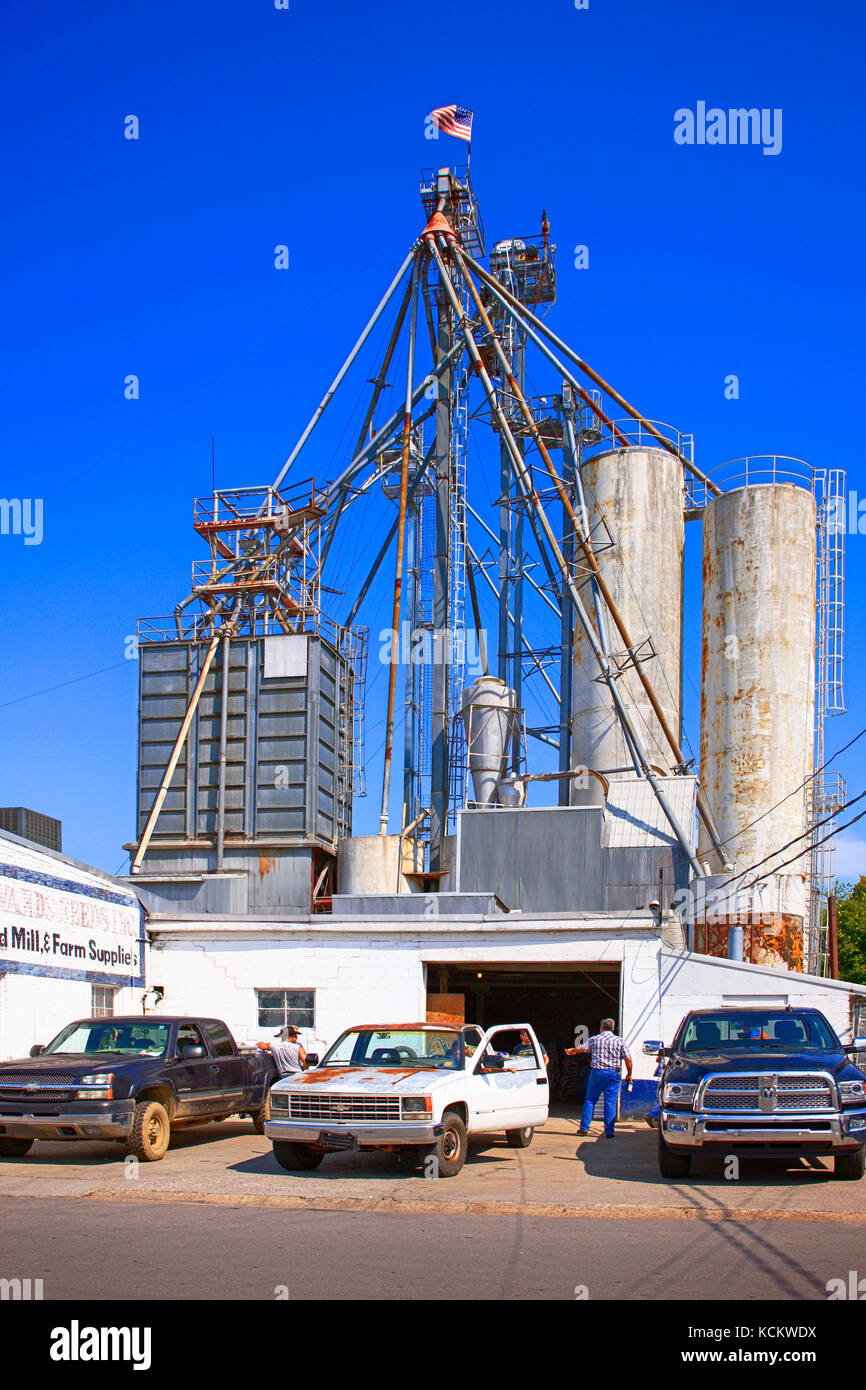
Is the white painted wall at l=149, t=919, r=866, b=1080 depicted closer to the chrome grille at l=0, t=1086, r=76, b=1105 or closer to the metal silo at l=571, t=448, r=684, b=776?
the chrome grille at l=0, t=1086, r=76, b=1105

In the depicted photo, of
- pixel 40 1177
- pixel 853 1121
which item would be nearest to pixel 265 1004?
pixel 40 1177

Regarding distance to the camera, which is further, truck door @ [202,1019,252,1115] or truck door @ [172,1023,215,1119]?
truck door @ [202,1019,252,1115]

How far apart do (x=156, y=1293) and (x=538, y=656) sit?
3346 cm

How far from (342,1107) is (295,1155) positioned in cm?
85

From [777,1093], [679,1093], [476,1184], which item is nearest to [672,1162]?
[679,1093]

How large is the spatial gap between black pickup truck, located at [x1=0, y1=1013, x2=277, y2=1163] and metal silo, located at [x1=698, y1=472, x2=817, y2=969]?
16.5 m

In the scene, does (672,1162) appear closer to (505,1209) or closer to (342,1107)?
(505,1209)

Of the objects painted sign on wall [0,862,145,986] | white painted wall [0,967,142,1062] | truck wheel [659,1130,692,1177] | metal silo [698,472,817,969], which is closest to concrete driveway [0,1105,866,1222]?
truck wheel [659,1130,692,1177]

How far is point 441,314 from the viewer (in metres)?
39.0

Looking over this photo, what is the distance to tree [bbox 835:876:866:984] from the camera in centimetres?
6159

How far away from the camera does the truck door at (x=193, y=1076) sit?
50.6 ft
